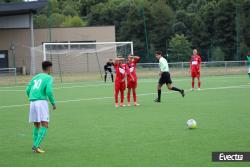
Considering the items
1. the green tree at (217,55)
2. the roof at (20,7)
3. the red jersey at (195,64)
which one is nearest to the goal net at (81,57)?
the roof at (20,7)

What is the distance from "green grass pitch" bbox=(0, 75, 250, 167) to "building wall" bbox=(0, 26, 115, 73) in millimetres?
29136

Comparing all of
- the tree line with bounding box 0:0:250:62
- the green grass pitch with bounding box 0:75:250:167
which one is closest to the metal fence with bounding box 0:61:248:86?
the tree line with bounding box 0:0:250:62

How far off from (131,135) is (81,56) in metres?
38.8

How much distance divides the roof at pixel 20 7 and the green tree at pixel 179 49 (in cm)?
1428

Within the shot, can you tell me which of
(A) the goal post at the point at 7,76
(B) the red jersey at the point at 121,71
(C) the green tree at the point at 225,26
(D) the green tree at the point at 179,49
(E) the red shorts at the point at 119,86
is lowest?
(A) the goal post at the point at 7,76

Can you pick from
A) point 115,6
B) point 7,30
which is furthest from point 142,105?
point 115,6

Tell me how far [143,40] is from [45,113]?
5373cm

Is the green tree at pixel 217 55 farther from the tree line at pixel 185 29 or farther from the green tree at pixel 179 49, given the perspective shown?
the green tree at pixel 179 49

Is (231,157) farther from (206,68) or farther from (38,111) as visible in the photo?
(206,68)

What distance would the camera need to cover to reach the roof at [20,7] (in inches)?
2024

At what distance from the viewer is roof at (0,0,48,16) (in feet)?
169

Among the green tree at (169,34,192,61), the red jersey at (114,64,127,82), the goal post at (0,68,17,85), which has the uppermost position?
the green tree at (169,34,192,61)

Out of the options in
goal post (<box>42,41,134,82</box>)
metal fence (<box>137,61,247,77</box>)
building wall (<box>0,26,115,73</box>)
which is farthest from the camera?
building wall (<box>0,26,115,73</box>)

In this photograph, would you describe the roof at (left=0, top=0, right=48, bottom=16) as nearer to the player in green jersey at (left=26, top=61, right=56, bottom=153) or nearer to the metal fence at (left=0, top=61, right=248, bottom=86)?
the metal fence at (left=0, top=61, right=248, bottom=86)
